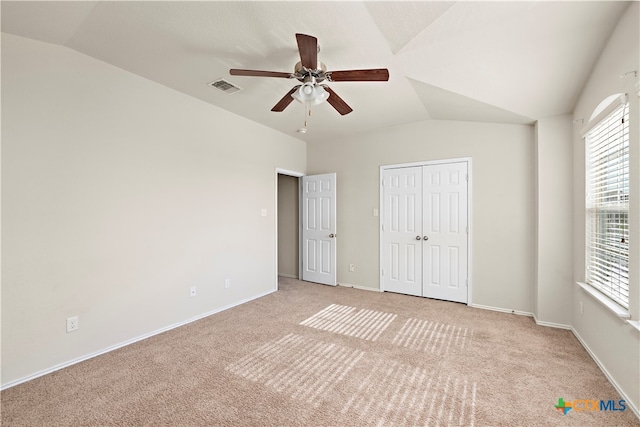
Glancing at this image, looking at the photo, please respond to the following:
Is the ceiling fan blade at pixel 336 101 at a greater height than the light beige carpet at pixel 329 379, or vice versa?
the ceiling fan blade at pixel 336 101

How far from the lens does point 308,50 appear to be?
1.99 meters

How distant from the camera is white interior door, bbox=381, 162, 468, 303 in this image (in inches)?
163

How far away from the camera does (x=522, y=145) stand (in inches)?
146

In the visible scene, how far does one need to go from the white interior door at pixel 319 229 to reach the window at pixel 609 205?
10.9 ft

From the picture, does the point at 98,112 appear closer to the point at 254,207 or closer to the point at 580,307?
the point at 254,207

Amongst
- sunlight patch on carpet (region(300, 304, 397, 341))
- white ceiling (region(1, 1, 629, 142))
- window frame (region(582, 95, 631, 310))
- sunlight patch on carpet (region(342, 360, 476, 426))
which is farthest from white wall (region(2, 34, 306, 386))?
window frame (region(582, 95, 631, 310))

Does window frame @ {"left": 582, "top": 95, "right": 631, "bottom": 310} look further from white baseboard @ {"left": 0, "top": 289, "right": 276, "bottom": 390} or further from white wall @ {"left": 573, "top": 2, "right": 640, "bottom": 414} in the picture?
white baseboard @ {"left": 0, "top": 289, "right": 276, "bottom": 390}

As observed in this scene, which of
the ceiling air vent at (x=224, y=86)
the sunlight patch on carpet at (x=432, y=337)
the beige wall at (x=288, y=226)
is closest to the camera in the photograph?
the sunlight patch on carpet at (x=432, y=337)

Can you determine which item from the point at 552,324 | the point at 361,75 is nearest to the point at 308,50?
the point at 361,75

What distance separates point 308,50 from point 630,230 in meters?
2.48

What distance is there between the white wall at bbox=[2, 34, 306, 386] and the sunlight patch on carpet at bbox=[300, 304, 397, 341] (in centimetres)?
134

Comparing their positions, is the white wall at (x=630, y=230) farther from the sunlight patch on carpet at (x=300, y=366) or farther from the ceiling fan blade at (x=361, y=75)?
the sunlight patch on carpet at (x=300, y=366)

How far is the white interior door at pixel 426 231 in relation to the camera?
13.6 feet
